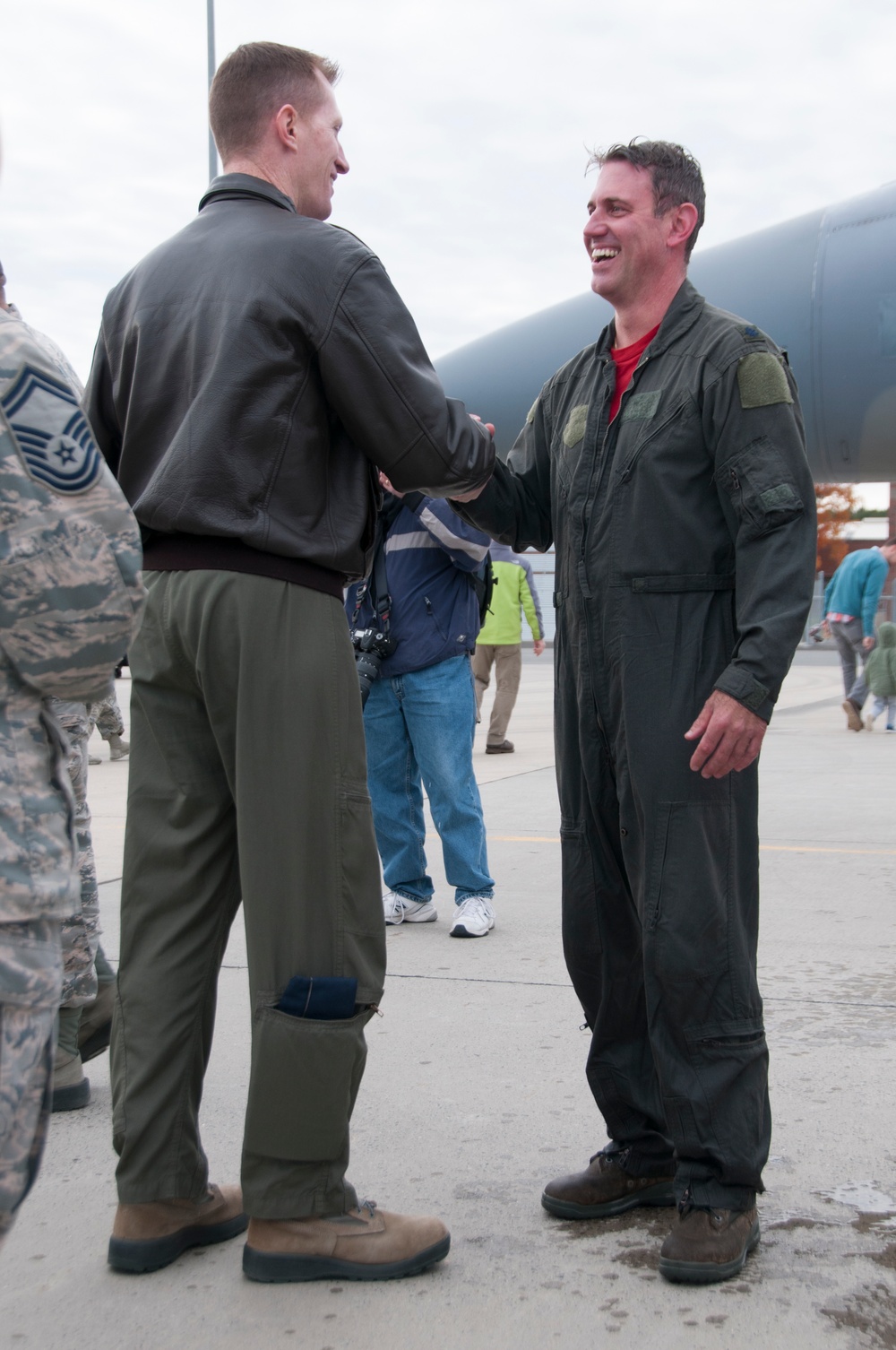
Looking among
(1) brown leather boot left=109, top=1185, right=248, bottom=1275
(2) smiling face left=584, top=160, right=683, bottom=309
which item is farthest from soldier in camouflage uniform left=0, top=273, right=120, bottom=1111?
(2) smiling face left=584, top=160, right=683, bottom=309

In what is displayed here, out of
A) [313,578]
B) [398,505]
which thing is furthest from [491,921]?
[313,578]

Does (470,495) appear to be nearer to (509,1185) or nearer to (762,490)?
(762,490)

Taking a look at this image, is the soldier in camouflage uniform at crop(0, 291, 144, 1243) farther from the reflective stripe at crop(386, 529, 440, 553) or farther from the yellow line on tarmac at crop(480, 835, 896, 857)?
the yellow line on tarmac at crop(480, 835, 896, 857)

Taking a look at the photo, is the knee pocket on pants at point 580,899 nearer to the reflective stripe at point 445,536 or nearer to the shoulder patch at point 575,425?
the shoulder patch at point 575,425

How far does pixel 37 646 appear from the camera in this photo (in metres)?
1.35

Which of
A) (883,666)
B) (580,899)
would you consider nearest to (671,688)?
(580,899)

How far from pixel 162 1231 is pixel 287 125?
6.39 ft

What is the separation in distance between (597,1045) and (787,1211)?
17.7 inches

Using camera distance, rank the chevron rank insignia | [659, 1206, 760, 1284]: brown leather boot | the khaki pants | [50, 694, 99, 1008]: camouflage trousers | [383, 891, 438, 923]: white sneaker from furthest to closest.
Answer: the khaki pants
[383, 891, 438, 923]: white sneaker
[50, 694, 99, 1008]: camouflage trousers
[659, 1206, 760, 1284]: brown leather boot
the chevron rank insignia

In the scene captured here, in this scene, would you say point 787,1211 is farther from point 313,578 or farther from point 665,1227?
point 313,578

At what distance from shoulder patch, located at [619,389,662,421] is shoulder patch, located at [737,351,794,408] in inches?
6.2

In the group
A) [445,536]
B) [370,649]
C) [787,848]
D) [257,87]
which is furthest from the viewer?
[787,848]

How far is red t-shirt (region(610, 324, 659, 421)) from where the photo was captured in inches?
94.1

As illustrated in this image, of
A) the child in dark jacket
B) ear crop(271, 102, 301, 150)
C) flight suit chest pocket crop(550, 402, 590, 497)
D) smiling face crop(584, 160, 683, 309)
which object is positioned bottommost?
the child in dark jacket
